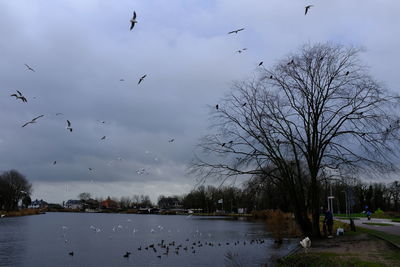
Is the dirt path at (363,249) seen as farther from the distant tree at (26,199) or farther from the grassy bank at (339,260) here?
the distant tree at (26,199)

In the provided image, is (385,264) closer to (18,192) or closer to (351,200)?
(351,200)

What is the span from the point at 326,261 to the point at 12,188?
134 meters

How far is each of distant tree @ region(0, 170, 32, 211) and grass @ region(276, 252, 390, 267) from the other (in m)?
127

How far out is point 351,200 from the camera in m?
31.4

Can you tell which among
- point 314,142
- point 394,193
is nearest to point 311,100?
point 314,142

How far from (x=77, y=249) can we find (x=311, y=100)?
20.1m

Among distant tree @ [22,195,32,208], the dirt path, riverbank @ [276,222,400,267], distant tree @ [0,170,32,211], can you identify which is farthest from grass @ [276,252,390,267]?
distant tree @ [22,195,32,208]

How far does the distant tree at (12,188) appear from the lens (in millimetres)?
128500

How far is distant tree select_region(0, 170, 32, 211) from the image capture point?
12850cm

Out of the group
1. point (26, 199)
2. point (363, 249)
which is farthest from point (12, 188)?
point (363, 249)

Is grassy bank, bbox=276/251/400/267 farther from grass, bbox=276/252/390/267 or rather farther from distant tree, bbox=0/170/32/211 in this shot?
distant tree, bbox=0/170/32/211

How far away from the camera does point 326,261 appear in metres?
15.4

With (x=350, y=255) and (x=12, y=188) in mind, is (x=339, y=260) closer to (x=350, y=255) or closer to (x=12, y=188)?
(x=350, y=255)

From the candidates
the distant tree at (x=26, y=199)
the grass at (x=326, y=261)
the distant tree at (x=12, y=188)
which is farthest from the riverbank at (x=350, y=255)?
the distant tree at (x=26, y=199)
